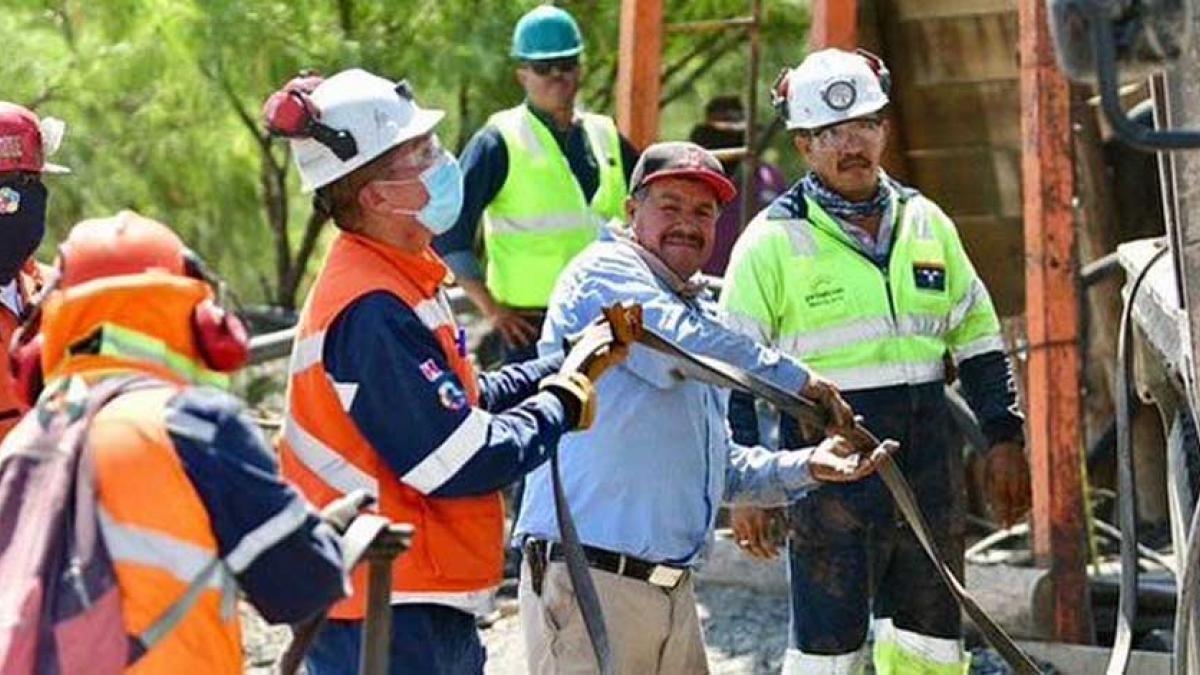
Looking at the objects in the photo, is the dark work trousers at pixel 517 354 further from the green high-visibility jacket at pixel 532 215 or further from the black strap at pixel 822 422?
the black strap at pixel 822 422

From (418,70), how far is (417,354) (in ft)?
23.2

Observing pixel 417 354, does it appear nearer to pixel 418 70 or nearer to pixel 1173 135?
pixel 1173 135

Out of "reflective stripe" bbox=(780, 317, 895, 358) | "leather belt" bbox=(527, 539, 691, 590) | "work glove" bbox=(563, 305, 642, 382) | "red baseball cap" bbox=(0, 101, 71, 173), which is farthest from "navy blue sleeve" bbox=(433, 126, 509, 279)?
"work glove" bbox=(563, 305, 642, 382)

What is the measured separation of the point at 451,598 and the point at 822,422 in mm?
1354

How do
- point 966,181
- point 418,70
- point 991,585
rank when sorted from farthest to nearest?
1. point 418,70
2. point 966,181
3. point 991,585

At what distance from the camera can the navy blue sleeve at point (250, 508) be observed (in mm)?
4664

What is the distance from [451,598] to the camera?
6059mm

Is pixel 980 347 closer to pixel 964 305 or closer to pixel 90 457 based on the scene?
pixel 964 305

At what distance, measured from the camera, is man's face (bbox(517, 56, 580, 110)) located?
10.2 m

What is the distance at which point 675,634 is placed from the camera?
7.11m

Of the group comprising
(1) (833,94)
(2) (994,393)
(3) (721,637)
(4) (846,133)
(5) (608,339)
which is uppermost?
(1) (833,94)

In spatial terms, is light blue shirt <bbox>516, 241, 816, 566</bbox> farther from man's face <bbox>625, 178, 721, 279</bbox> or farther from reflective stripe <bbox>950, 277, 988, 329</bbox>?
reflective stripe <bbox>950, 277, 988, 329</bbox>

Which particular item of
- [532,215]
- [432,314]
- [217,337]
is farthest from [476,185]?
[217,337]

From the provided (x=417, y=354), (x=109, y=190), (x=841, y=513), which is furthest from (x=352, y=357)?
(x=109, y=190)
